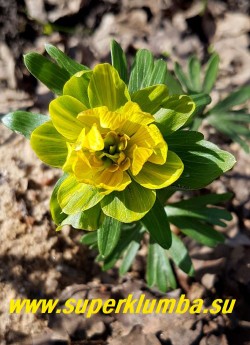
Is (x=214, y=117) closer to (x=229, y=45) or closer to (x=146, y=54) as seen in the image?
(x=229, y=45)

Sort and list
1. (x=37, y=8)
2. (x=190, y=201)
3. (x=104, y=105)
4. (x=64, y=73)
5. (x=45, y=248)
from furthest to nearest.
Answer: (x=37, y=8), (x=45, y=248), (x=190, y=201), (x=64, y=73), (x=104, y=105)

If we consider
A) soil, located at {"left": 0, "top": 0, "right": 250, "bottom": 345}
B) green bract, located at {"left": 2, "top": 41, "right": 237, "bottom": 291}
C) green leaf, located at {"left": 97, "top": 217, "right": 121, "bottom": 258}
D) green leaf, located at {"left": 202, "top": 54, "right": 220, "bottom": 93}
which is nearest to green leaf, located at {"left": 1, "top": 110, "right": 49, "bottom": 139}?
green bract, located at {"left": 2, "top": 41, "right": 237, "bottom": 291}

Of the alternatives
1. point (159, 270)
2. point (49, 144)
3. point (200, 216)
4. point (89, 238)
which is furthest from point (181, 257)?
point (49, 144)

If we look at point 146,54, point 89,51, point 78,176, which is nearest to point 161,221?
point 78,176

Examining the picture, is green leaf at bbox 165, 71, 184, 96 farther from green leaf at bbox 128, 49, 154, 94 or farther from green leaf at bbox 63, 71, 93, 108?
green leaf at bbox 63, 71, 93, 108

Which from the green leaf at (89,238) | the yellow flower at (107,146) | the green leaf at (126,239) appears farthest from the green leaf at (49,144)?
the green leaf at (126,239)

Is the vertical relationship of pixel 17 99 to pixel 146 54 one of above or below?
below

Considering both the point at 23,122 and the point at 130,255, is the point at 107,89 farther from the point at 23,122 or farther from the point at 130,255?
the point at 130,255
